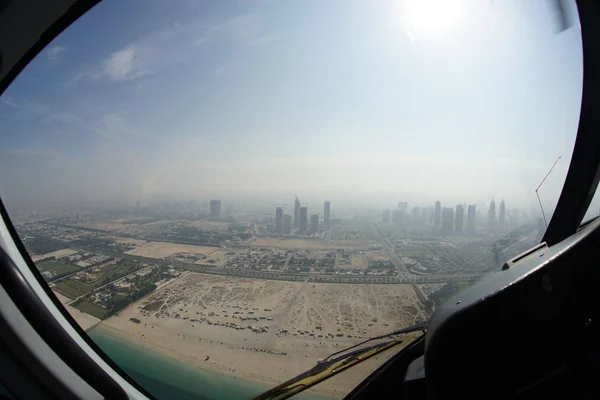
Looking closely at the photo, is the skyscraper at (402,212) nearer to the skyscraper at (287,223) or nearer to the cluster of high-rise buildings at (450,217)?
the cluster of high-rise buildings at (450,217)

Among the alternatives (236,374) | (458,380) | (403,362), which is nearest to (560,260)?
(458,380)

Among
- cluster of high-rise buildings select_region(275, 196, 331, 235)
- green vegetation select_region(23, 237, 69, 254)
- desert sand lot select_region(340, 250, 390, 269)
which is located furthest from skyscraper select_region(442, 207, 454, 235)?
green vegetation select_region(23, 237, 69, 254)

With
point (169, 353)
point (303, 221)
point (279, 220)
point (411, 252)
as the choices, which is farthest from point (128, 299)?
point (411, 252)

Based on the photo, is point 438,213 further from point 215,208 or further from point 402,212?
point 215,208

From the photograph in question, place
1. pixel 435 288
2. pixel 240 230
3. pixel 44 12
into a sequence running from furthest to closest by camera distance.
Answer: pixel 240 230 → pixel 435 288 → pixel 44 12

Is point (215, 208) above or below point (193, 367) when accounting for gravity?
above

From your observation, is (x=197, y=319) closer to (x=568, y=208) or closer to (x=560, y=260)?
(x=560, y=260)
